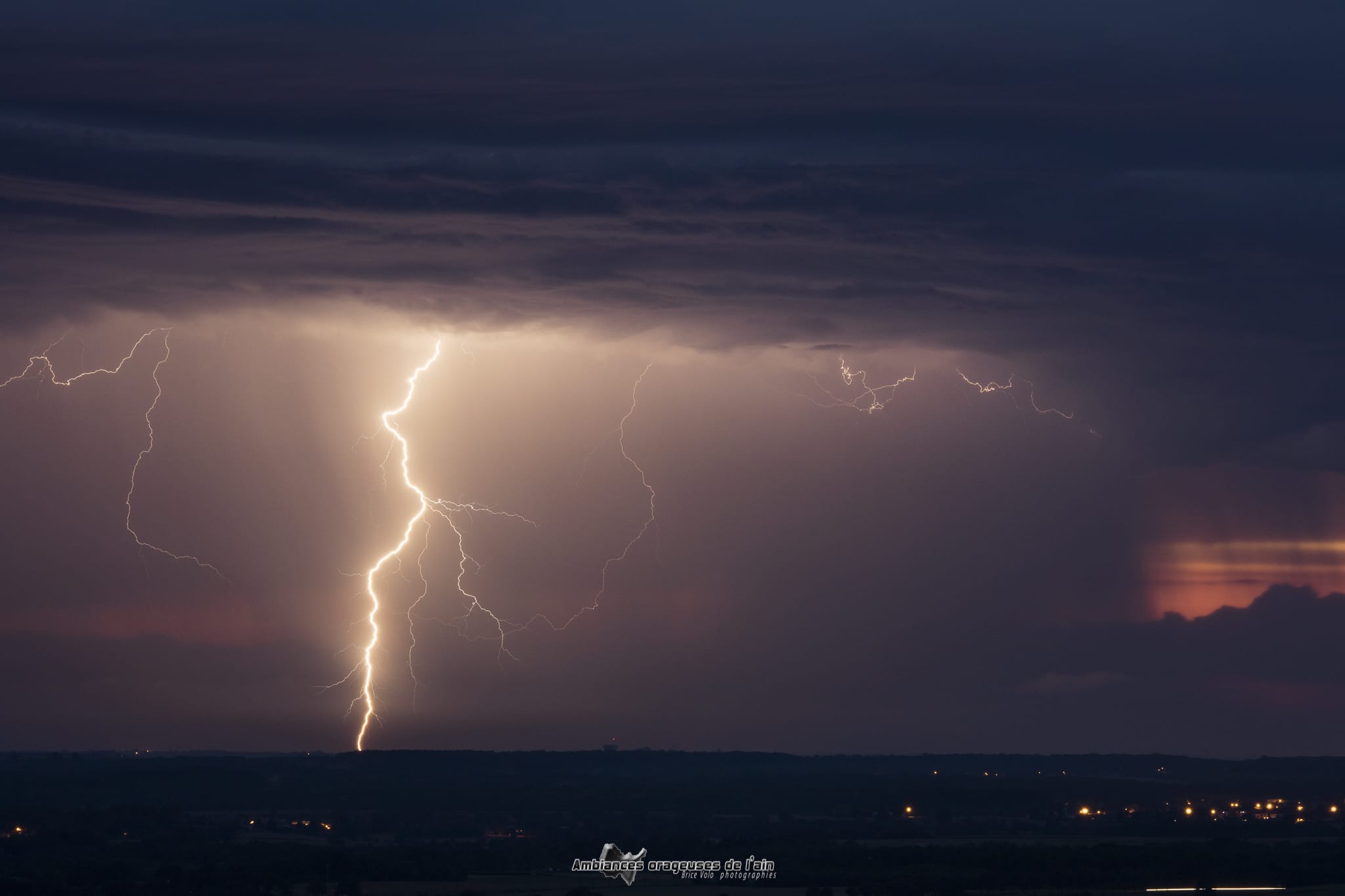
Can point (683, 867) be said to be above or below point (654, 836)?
below

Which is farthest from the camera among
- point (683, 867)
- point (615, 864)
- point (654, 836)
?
point (654, 836)

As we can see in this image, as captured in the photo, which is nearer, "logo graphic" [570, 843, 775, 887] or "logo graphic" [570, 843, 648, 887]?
"logo graphic" [570, 843, 775, 887]

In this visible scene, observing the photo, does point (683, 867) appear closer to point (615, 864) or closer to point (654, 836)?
point (615, 864)

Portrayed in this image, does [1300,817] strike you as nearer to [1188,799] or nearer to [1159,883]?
[1188,799]

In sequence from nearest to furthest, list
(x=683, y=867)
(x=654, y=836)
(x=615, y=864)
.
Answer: (x=683, y=867), (x=615, y=864), (x=654, y=836)

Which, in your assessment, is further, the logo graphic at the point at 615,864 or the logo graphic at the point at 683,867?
the logo graphic at the point at 615,864

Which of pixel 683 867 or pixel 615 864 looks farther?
pixel 615 864

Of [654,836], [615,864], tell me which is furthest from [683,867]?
[654,836]

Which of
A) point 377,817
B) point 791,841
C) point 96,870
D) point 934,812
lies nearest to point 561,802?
point 377,817
